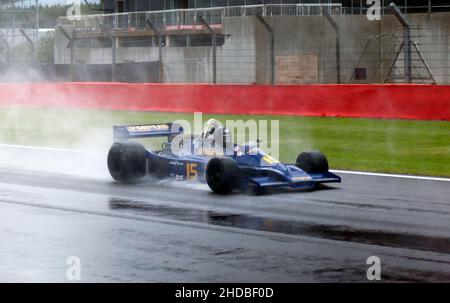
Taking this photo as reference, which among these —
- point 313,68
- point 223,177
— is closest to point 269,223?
point 223,177

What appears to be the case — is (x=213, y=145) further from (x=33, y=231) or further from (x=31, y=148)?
(x=31, y=148)

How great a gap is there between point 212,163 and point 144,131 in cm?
223

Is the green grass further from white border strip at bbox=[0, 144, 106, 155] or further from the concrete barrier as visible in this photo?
white border strip at bbox=[0, 144, 106, 155]

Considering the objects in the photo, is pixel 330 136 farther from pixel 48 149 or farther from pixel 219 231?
pixel 219 231

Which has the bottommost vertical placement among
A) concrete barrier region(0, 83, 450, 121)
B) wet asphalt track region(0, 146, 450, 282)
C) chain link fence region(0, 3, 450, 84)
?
wet asphalt track region(0, 146, 450, 282)

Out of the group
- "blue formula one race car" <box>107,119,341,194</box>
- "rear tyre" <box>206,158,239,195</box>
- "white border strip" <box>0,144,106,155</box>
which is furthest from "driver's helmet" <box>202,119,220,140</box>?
"white border strip" <box>0,144,106,155</box>

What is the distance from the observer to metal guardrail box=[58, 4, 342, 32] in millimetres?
44250

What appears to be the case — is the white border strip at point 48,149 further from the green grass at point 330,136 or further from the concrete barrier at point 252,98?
the concrete barrier at point 252,98

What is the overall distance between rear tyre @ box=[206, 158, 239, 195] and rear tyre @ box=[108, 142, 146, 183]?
4.73ft

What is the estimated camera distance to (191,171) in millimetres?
12695

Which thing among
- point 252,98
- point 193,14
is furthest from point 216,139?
point 193,14

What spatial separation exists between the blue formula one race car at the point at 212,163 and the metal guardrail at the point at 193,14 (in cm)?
2872

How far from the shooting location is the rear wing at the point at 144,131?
546 inches

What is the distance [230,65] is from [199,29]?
4086 mm
